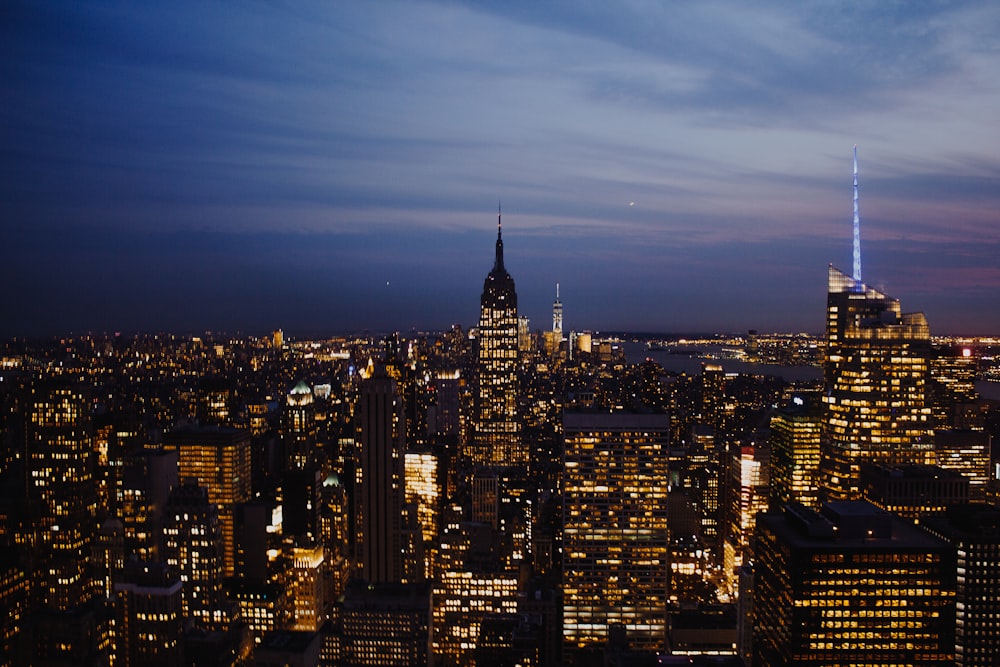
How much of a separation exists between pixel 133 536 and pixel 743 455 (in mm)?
19042

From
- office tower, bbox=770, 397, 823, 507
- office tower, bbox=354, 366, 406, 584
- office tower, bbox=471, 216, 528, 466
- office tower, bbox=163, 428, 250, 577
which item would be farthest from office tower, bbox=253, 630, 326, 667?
office tower, bbox=471, 216, 528, 466

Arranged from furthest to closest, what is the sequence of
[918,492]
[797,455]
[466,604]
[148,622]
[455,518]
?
[455,518], [797,455], [466,604], [918,492], [148,622]

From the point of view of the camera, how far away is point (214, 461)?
28812 millimetres

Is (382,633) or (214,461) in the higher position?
(214,461)

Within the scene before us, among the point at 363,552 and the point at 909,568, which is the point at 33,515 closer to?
the point at 363,552

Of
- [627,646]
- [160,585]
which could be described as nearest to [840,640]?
[627,646]

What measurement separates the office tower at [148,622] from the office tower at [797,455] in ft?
61.8

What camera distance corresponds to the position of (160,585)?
18.3 m

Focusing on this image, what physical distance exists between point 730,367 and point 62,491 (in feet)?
115

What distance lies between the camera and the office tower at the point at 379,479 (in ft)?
91.9

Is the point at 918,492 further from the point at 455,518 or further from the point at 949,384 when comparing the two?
the point at 455,518

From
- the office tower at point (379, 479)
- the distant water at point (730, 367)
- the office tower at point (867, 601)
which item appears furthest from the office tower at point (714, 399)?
the office tower at point (867, 601)

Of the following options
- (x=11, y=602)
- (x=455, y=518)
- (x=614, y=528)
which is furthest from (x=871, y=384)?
(x=11, y=602)

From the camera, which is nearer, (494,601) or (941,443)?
(494,601)
